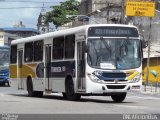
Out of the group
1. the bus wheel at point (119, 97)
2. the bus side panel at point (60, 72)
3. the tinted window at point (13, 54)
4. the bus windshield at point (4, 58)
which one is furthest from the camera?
the bus windshield at point (4, 58)

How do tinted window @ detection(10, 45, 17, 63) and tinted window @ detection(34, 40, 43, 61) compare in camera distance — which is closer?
tinted window @ detection(34, 40, 43, 61)

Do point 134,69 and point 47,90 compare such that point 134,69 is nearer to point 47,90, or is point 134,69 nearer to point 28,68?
point 47,90

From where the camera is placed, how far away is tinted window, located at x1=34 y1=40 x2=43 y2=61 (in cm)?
2852

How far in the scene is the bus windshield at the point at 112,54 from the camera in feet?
76.4

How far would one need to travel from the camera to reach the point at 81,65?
23.9m

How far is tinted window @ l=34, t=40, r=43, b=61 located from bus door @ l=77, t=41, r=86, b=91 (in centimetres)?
459

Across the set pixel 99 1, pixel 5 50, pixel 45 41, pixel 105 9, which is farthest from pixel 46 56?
pixel 99 1

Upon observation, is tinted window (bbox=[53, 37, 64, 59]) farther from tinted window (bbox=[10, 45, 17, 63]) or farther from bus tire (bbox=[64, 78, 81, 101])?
tinted window (bbox=[10, 45, 17, 63])

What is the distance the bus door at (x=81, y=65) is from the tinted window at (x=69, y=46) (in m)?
0.55

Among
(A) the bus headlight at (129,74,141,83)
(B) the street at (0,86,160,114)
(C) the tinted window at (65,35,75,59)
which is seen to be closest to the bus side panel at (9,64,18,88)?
(C) the tinted window at (65,35,75,59)

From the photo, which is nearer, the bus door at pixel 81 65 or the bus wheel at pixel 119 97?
the bus door at pixel 81 65

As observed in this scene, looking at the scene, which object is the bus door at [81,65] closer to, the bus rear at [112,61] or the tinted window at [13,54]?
the bus rear at [112,61]

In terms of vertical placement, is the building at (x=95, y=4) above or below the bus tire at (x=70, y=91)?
above

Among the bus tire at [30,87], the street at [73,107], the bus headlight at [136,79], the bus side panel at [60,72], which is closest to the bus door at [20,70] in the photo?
the bus tire at [30,87]
